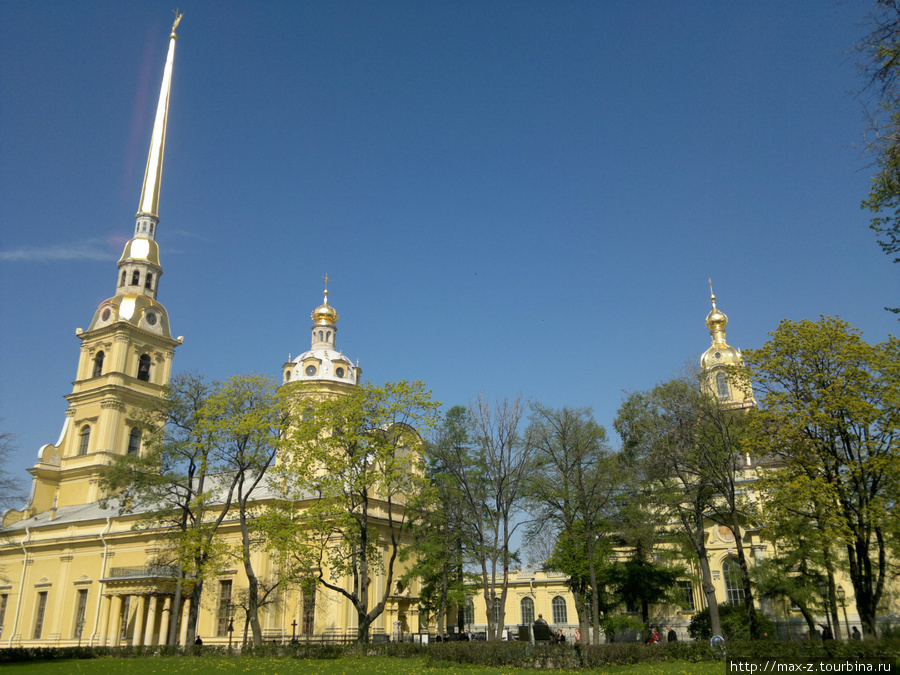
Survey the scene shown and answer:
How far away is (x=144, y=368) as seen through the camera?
54.0 metres

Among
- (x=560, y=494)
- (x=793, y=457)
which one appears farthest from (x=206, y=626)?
(x=793, y=457)

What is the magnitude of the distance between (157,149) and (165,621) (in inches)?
1589

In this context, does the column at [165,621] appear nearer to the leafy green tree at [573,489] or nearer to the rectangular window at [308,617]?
the rectangular window at [308,617]

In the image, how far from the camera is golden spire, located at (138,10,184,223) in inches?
2275

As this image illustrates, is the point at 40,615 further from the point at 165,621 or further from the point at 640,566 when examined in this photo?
the point at 640,566

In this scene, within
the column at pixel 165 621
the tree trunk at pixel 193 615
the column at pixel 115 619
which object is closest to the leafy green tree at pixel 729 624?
the tree trunk at pixel 193 615

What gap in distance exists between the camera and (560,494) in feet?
105

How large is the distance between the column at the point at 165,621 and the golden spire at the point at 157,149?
32582mm

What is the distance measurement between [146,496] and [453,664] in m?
17.9

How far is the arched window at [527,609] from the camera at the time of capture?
172ft

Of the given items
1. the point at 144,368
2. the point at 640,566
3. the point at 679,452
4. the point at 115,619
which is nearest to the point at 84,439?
the point at 144,368

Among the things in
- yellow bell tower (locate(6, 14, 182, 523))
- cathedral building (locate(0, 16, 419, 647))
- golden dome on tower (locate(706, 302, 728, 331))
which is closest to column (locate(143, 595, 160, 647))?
cathedral building (locate(0, 16, 419, 647))

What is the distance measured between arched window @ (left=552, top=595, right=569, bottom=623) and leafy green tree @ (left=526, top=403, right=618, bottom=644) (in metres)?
19.2

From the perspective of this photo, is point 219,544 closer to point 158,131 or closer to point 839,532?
point 839,532
